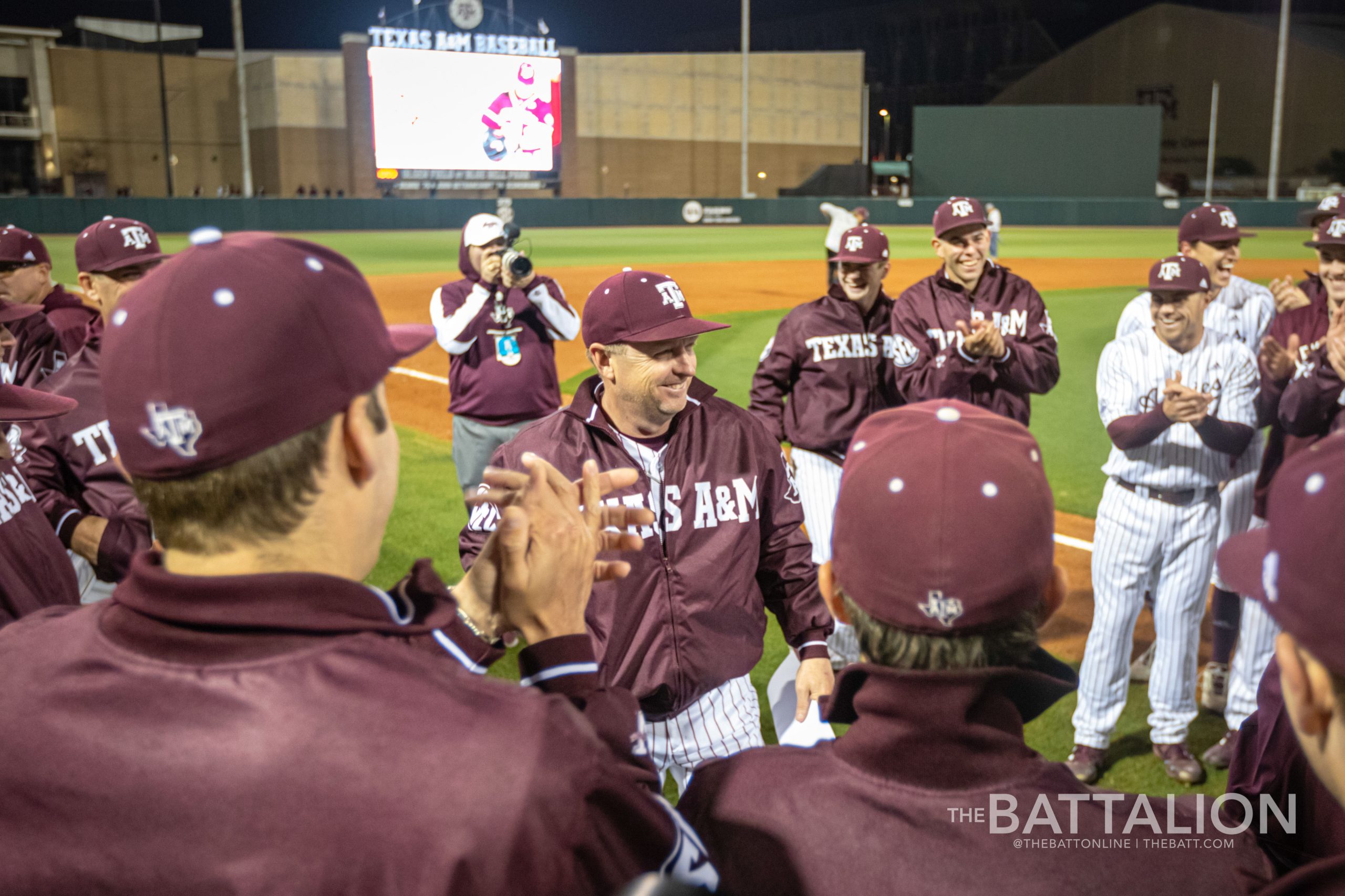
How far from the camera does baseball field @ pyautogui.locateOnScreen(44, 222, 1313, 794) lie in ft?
18.9

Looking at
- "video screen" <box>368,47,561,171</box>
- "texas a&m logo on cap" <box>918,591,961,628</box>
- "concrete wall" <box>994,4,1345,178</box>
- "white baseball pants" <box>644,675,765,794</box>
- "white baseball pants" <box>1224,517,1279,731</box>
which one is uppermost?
"concrete wall" <box>994,4,1345,178</box>

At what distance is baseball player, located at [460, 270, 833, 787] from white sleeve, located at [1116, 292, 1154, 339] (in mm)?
3032

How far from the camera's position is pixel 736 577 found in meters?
3.17

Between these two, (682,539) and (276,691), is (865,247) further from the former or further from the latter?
(276,691)

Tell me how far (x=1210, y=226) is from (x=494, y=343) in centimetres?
436

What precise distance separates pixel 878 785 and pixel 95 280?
463cm

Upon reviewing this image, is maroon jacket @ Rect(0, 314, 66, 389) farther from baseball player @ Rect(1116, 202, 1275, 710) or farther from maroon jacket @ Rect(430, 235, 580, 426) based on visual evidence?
baseball player @ Rect(1116, 202, 1275, 710)

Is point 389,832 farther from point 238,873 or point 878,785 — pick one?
point 878,785

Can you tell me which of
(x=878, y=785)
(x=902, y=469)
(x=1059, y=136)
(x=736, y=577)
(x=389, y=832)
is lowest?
(x=736, y=577)

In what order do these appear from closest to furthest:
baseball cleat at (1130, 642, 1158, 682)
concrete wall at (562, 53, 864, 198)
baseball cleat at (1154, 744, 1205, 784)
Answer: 1. baseball cleat at (1154, 744, 1205, 784)
2. baseball cleat at (1130, 642, 1158, 682)
3. concrete wall at (562, 53, 864, 198)

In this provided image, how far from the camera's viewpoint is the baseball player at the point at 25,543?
268 centimetres

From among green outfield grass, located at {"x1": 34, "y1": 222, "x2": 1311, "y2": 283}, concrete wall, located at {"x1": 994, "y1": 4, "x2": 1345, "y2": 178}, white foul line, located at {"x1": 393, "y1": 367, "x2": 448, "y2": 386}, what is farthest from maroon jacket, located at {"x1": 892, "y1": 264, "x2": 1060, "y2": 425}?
concrete wall, located at {"x1": 994, "y1": 4, "x2": 1345, "y2": 178}

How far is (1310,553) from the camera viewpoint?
1.15 meters

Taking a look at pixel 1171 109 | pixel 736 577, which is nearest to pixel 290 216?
pixel 736 577
